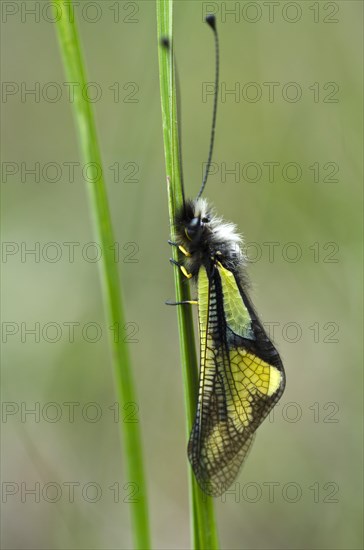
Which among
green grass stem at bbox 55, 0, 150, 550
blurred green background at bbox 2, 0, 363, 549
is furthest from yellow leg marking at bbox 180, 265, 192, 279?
blurred green background at bbox 2, 0, 363, 549

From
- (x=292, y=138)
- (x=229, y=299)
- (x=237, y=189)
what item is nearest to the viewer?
(x=229, y=299)

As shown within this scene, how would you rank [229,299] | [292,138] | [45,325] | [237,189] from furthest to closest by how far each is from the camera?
[237,189] → [292,138] → [45,325] → [229,299]

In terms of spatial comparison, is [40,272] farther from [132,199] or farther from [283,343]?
[283,343]

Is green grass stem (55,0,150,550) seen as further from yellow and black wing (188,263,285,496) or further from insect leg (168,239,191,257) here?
insect leg (168,239,191,257)

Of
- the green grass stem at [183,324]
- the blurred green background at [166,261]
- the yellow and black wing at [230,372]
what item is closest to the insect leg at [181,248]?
the yellow and black wing at [230,372]

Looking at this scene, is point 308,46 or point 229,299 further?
point 308,46

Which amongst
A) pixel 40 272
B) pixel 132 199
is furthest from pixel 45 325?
pixel 132 199
